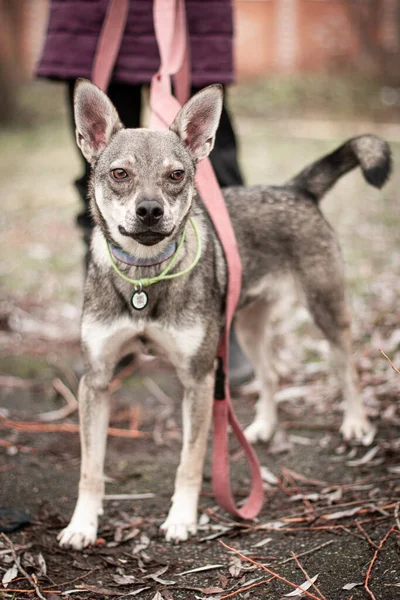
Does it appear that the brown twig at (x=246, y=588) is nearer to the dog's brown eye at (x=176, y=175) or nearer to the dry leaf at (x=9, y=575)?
the dry leaf at (x=9, y=575)

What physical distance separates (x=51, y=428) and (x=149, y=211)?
2.07 metres

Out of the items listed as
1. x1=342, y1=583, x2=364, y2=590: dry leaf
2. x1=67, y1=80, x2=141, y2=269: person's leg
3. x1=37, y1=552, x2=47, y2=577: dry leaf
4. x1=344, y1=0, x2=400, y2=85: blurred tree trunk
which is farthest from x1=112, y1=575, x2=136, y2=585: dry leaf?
x1=344, y1=0, x2=400, y2=85: blurred tree trunk

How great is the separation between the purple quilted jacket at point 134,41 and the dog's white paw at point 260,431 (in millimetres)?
2154

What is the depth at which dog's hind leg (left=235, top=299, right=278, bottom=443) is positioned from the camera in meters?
4.33

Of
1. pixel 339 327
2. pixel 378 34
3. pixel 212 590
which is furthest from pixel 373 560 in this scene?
pixel 378 34

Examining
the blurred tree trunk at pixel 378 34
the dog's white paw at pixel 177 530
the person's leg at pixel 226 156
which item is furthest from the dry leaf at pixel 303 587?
the blurred tree trunk at pixel 378 34

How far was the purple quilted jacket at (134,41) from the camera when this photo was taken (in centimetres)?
417

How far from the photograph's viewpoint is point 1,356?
Result: 5.41 metres

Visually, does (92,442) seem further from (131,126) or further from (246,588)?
(131,126)

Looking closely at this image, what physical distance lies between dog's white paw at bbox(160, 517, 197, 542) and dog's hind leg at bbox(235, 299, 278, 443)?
A: 3.77 ft

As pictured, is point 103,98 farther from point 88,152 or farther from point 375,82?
point 375,82

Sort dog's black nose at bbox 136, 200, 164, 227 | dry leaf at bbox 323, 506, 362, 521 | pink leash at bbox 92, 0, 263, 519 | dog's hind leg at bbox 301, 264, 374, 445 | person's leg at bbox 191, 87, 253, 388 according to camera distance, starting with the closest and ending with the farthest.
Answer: dog's black nose at bbox 136, 200, 164, 227
dry leaf at bbox 323, 506, 362, 521
pink leash at bbox 92, 0, 263, 519
dog's hind leg at bbox 301, 264, 374, 445
person's leg at bbox 191, 87, 253, 388

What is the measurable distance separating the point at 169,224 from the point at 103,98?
687 millimetres

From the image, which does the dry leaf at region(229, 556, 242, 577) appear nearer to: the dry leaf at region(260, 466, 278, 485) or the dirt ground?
the dirt ground
